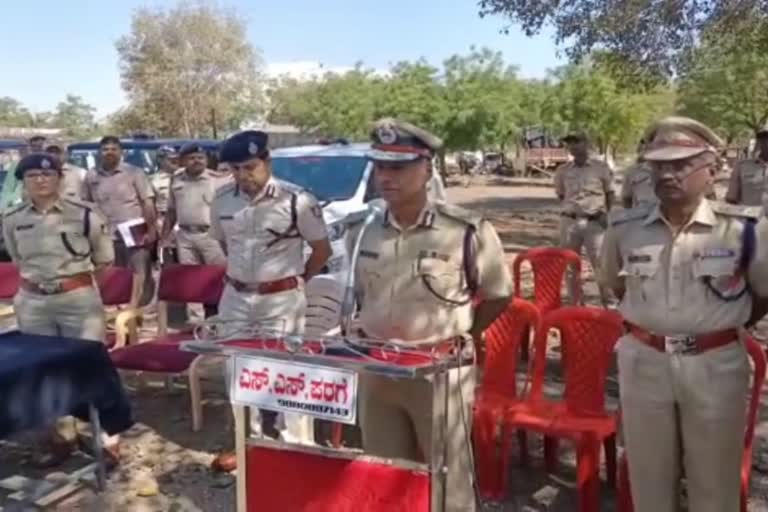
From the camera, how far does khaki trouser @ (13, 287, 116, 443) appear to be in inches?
202

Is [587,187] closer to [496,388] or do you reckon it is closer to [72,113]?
[496,388]

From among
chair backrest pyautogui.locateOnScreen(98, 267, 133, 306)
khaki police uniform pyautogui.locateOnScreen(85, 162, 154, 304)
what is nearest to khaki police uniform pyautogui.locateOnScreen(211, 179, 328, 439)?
chair backrest pyautogui.locateOnScreen(98, 267, 133, 306)

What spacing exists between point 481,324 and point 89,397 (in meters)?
2.23

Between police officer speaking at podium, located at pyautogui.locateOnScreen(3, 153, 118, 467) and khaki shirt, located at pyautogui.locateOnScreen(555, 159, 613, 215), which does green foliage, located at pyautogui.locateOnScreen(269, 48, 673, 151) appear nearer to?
khaki shirt, located at pyautogui.locateOnScreen(555, 159, 613, 215)

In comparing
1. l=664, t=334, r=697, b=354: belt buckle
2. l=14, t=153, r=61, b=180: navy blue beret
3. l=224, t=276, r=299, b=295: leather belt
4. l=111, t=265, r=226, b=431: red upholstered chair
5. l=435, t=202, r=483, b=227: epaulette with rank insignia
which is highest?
l=14, t=153, r=61, b=180: navy blue beret

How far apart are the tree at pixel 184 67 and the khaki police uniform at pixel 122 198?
Result: 29.4 m

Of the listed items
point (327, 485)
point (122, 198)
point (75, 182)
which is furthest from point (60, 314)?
point (75, 182)

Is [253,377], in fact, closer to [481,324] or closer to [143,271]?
[481,324]

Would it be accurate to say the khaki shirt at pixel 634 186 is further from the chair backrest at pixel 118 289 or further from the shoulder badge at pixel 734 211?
the shoulder badge at pixel 734 211

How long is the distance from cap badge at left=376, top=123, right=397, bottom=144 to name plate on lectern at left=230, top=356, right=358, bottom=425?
35.7 inches

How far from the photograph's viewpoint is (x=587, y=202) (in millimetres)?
9109

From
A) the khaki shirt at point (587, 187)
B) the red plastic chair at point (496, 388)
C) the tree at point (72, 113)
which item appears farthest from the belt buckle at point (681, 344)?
the tree at point (72, 113)

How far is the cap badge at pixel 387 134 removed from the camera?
10.9ft

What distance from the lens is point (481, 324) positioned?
3688 millimetres
